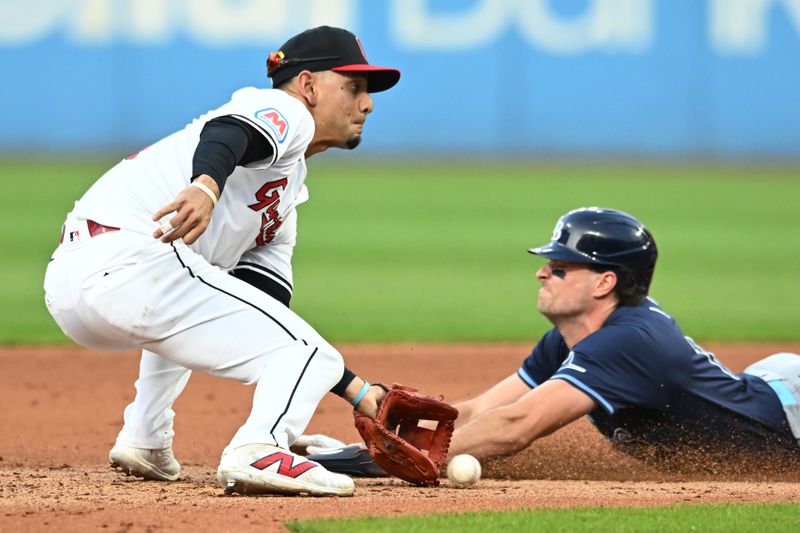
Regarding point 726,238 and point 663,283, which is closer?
point 663,283

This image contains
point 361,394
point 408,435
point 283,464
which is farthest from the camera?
point 408,435

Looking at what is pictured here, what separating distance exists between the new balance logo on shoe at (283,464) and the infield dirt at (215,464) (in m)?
0.08

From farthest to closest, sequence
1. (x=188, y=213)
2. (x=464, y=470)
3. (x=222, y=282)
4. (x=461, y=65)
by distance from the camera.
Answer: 1. (x=461, y=65)
2. (x=464, y=470)
3. (x=222, y=282)
4. (x=188, y=213)

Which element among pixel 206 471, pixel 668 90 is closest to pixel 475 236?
pixel 668 90

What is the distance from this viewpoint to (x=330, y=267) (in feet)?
35.5

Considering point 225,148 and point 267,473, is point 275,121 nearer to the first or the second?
point 225,148

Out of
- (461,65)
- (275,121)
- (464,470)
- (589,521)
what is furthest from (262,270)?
(461,65)

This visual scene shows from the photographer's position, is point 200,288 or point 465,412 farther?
point 465,412

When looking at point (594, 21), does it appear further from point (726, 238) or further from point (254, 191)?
point (254, 191)

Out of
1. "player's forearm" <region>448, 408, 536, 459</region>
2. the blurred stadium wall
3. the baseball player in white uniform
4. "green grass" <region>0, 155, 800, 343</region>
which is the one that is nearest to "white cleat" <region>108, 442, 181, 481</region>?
the baseball player in white uniform

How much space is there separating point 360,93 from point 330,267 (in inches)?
268

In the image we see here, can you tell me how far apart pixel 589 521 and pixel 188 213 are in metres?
1.34

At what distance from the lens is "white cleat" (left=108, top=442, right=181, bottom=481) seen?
4.21m

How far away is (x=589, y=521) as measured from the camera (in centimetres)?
322
